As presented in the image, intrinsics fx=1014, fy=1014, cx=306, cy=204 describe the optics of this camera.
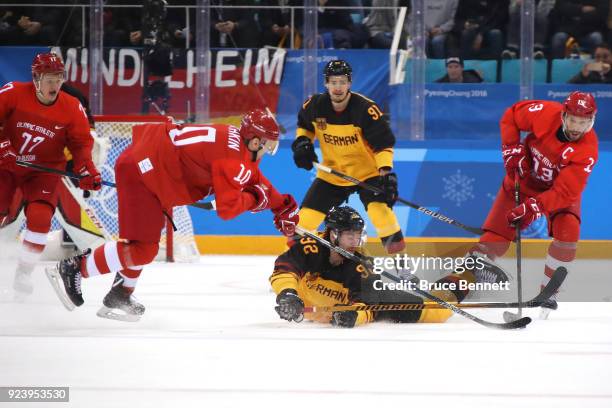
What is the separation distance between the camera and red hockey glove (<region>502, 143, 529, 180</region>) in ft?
17.0

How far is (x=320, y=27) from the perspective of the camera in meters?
7.59

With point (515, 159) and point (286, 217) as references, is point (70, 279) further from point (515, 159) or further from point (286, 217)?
point (515, 159)

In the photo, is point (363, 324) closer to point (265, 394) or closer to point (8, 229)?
point (265, 394)

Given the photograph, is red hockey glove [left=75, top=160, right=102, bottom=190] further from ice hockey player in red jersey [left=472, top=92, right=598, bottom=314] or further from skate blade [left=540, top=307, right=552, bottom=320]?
skate blade [left=540, top=307, right=552, bottom=320]

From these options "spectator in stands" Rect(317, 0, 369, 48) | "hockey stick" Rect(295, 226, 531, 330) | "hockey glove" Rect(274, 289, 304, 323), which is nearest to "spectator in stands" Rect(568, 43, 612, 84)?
"spectator in stands" Rect(317, 0, 369, 48)

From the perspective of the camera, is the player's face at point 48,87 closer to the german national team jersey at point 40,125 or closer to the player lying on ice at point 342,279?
the german national team jersey at point 40,125

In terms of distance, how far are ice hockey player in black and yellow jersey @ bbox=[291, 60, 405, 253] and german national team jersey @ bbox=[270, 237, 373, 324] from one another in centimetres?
84

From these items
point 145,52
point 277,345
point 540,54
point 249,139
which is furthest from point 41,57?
point 540,54

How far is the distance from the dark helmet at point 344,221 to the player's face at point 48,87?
1.59 m

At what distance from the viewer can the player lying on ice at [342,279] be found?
4.48 metres

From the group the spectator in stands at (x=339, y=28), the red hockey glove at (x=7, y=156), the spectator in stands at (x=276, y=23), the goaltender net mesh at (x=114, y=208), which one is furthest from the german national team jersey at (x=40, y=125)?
the spectator in stands at (x=339, y=28)

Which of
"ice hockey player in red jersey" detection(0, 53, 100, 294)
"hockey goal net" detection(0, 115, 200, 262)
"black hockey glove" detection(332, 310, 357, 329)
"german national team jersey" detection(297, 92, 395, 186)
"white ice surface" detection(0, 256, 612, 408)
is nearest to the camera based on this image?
"white ice surface" detection(0, 256, 612, 408)

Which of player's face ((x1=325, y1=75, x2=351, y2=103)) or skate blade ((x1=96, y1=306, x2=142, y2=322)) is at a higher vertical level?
player's face ((x1=325, y1=75, x2=351, y2=103))

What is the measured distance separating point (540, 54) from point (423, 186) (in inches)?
54.1
